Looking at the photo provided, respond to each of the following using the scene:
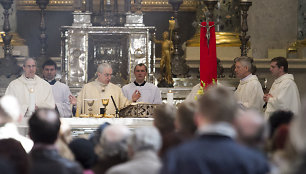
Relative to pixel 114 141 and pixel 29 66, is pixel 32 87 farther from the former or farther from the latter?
pixel 114 141

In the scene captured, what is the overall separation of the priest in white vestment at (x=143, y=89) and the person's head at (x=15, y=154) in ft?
18.8

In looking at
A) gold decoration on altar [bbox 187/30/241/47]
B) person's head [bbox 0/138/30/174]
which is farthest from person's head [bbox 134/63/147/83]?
person's head [bbox 0/138/30/174]

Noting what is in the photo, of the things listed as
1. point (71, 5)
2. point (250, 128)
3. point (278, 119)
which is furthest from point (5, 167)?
point (71, 5)

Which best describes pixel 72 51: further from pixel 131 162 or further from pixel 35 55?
pixel 131 162

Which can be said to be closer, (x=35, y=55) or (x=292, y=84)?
(x=292, y=84)

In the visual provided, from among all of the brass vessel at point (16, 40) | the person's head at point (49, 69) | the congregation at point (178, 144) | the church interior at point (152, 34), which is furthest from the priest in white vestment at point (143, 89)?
the congregation at point (178, 144)

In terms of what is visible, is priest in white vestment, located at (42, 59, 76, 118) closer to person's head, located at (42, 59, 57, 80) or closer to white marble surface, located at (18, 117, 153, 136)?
person's head, located at (42, 59, 57, 80)

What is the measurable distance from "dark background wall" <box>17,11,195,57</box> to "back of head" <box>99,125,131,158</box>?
1021cm

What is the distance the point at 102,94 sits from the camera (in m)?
10.9

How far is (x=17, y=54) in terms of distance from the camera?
45.4 ft

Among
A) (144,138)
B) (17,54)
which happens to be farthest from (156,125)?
(17,54)

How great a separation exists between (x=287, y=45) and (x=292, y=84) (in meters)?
4.75

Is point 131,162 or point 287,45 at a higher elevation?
point 287,45

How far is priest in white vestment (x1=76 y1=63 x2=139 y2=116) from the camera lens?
10445 mm
